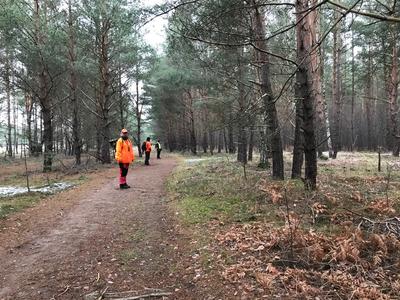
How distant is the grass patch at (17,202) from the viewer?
29.8 ft

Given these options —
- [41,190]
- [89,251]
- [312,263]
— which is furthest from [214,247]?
[41,190]

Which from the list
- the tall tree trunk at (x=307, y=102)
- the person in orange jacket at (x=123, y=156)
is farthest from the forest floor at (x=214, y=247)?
the person in orange jacket at (x=123, y=156)

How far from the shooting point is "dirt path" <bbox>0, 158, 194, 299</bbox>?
4934mm

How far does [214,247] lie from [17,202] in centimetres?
677

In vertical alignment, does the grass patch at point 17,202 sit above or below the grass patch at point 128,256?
above

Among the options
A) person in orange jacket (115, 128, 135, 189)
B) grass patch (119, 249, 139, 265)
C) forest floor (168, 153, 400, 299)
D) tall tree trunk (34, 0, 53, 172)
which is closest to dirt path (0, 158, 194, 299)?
grass patch (119, 249, 139, 265)

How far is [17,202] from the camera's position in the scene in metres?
10.3

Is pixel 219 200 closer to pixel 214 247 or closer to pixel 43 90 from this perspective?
pixel 214 247

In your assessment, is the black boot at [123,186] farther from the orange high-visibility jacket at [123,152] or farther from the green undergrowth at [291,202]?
the green undergrowth at [291,202]

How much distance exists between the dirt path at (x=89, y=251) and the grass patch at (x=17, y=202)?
1.49ft

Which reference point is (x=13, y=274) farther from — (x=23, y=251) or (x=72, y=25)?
(x=72, y=25)

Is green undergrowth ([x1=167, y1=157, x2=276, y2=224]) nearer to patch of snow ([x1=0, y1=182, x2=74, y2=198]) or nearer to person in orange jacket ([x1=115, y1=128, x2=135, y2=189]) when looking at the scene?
person in orange jacket ([x1=115, y1=128, x2=135, y2=189])

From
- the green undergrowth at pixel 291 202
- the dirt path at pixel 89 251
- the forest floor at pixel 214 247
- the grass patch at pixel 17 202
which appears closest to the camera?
the forest floor at pixel 214 247

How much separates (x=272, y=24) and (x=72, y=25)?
1158cm
